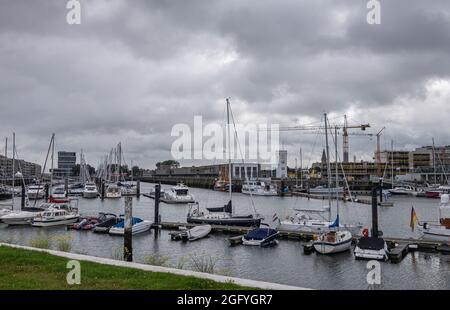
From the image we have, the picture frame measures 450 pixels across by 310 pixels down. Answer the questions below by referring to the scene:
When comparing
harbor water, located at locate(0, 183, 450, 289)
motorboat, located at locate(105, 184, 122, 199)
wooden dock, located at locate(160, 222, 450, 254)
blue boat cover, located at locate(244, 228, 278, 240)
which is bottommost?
harbor water, located at locate(0, 183, 450, 289)

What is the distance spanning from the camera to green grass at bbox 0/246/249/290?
13.4m

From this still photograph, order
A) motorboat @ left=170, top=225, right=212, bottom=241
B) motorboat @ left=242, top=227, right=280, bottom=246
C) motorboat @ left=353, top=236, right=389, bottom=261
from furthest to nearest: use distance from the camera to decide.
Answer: motorboat @ left=170, top=225, right=212, bottom=241 < motorboat @ left=242, top=227, right=280, bottom=246 < motorboat @ left=353, top=236, right=389, bottom=261

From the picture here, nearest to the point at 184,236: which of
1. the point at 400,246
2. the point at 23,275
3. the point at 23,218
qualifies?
the point at 400,246

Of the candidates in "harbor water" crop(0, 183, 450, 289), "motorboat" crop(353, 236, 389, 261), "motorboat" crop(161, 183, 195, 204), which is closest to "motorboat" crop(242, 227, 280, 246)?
"harbor water" crop(0, 183, 450, 289)

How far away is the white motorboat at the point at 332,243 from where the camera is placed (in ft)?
122

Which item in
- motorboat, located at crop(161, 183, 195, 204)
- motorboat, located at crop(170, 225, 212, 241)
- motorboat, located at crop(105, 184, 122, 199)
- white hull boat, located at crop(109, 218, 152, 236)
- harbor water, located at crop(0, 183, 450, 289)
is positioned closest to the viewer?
harbor water, located at crop(0, 183, 450, 289)

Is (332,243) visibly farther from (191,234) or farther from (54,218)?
(54,218)

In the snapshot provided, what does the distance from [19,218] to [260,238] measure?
3584 cm

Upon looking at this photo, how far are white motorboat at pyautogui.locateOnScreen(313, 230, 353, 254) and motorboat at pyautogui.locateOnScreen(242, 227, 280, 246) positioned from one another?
5572 mm

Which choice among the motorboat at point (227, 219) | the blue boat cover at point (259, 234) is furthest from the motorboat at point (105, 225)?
the blue boat cover at point (259, 234)

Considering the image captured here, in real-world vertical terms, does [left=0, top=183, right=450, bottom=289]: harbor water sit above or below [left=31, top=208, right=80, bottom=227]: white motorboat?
below

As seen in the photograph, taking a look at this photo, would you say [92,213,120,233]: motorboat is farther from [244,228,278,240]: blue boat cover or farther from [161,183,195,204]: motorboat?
[161,183,195,204]: motorboat

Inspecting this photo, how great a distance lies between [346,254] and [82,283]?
28.7 meters

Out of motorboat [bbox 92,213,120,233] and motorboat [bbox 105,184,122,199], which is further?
motorboat [bbox 105,184,122,199]
